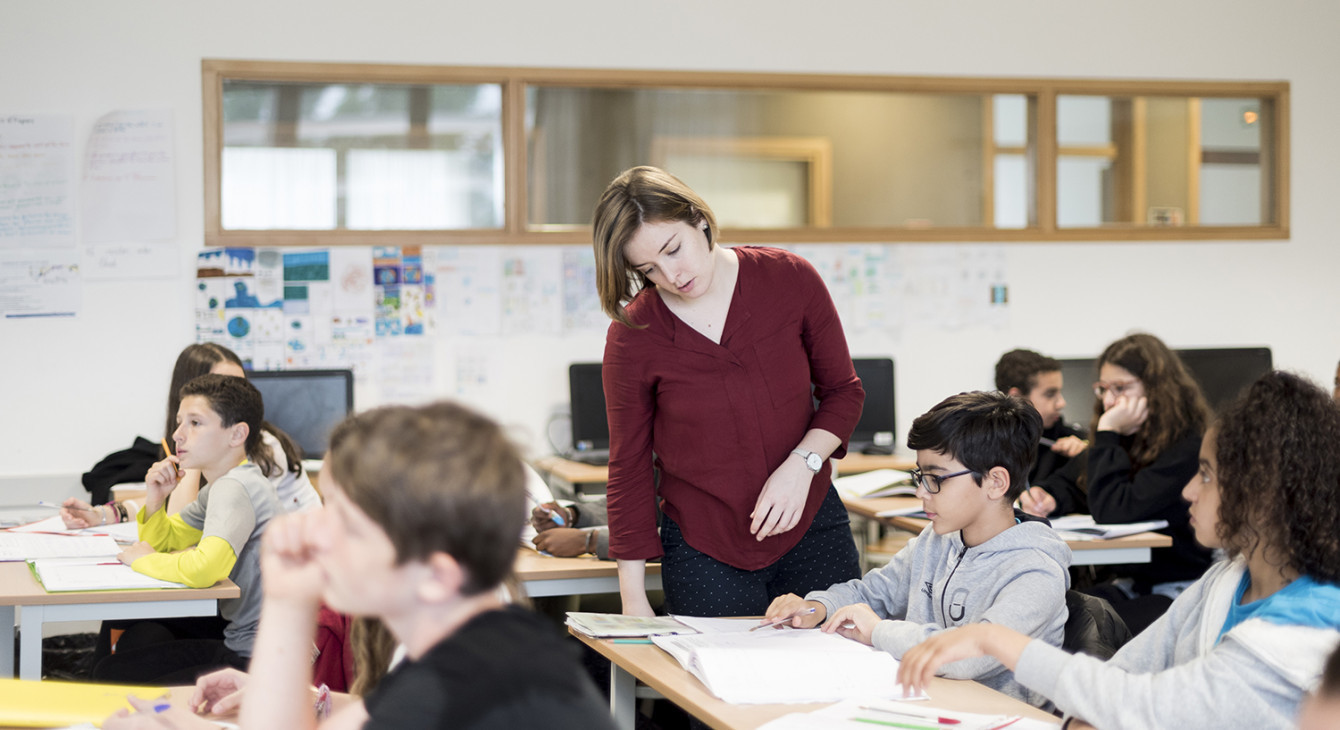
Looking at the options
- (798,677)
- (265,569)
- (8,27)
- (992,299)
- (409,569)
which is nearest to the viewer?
(409,569)

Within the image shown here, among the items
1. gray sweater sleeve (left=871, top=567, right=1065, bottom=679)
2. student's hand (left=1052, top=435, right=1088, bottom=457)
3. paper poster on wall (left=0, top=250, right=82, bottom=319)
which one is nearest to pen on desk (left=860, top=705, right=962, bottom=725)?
gray sweater sleeve (left=871, top=567, right=1065, bottom=679)

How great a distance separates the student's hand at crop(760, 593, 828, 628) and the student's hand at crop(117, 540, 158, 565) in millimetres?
1321

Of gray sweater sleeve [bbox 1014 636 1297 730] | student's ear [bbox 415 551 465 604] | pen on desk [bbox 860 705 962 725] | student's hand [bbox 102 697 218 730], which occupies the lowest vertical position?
pen on desk [bbox 860 705 962 725]

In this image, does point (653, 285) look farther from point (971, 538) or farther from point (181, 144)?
point (181, 144)

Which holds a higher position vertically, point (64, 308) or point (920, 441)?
point (64, 308)

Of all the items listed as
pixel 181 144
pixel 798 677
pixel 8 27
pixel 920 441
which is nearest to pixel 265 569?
pixel 798 677

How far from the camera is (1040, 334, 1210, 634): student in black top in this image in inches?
115

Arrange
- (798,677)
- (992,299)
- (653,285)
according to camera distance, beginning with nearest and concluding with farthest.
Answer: (798,677) < (653,285) < (992,299)

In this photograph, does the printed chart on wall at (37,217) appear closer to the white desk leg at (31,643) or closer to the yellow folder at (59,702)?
the white desk leg at (31,643)

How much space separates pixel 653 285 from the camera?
2078 millimetres

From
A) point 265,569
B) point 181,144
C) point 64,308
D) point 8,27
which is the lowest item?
point 265,569

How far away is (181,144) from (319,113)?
1.65 feet

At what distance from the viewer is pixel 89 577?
2.24m

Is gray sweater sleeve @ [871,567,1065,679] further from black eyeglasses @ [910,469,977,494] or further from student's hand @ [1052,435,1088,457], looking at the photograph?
student's hand @ [1052,435,1088,457]
